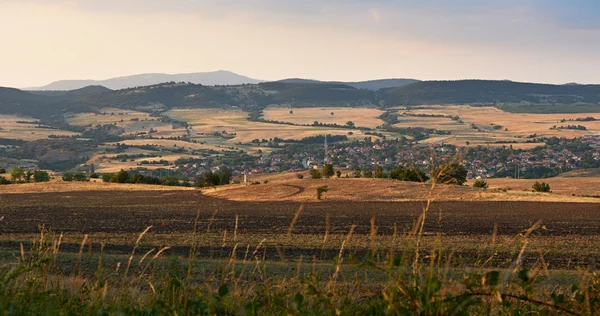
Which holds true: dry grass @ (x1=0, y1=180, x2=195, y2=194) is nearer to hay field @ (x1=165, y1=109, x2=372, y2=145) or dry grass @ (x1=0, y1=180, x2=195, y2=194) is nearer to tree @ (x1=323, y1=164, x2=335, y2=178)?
tree @ (x1=323, y1=164, x2=335, y2=178)

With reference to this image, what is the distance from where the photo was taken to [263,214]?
44.3m

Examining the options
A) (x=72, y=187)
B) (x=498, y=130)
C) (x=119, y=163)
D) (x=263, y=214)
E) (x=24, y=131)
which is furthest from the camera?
(x=498, y=130)

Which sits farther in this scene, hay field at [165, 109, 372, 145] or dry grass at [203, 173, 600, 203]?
hay field at [165, 109, 372, 145]

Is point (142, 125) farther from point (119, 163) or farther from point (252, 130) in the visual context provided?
point (119, 163)

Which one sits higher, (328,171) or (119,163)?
(328,171)

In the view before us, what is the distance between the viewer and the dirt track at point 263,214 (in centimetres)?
3631

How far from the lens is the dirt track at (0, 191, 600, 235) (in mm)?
Result: 36312

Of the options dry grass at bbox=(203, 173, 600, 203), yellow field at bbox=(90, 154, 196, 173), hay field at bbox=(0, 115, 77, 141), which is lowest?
yellow field at bbox=(90, 154, 196, 173)

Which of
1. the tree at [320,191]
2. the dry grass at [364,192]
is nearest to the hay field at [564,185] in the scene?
the dry grass at [364,192]

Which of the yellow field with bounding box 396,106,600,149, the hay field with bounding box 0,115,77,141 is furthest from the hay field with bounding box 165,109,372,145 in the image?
the hay field with bounding box 0,115,77,141

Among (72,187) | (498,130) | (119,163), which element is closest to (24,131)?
(119,163)

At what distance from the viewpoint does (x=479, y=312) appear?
4902 mm

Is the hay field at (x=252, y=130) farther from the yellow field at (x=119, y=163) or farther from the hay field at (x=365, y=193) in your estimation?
the hay field at (x=365, y=193)

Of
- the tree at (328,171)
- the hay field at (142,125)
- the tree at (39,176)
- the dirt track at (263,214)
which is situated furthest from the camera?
the hay field at (142,125)
